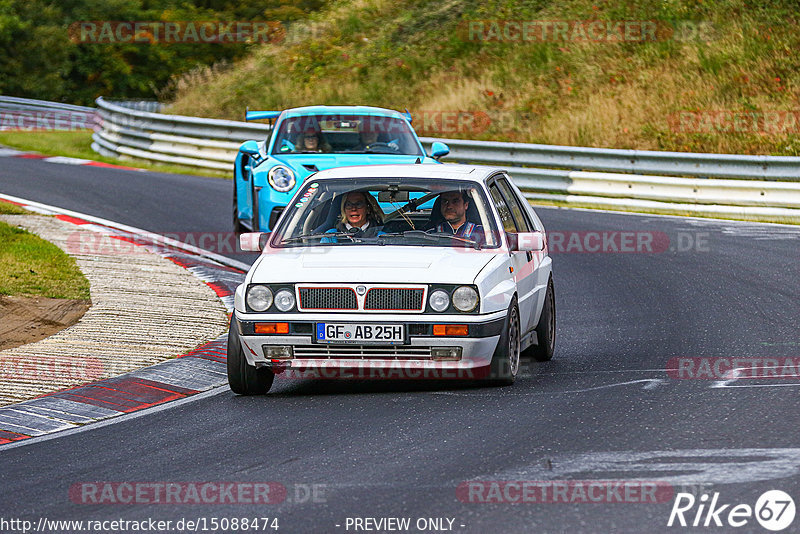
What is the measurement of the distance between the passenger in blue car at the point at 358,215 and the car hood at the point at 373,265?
49 centimetres

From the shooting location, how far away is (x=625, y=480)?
5.81m

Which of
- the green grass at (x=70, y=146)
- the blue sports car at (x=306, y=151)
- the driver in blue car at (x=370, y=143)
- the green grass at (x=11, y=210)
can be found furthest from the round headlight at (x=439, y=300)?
the green grass at (x=70, y=146)

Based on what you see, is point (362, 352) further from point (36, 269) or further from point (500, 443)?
point (36, 269)

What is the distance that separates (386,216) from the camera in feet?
30.1

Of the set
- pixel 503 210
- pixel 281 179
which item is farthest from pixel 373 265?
pixel 281 179

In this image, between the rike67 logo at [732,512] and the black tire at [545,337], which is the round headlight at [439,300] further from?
the rike67 logo at [732,512]

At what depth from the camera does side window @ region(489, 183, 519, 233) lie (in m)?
9.08

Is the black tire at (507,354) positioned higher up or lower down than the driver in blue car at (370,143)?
lower down

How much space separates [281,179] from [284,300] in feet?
19.8

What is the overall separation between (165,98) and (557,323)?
39252 mm

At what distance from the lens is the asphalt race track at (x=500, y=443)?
5.57 m

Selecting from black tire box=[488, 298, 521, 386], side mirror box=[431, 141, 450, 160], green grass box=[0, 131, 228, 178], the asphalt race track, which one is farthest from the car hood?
green grass box=[0, 131, 228, 178]

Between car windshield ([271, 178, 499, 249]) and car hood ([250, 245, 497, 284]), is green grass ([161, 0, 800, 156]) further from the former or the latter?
car hood ([250, 245, 497, 284])

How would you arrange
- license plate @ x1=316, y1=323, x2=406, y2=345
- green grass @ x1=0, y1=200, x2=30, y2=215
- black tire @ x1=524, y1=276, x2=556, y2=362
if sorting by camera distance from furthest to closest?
green grass @ x1=0, y1=200, x2=30, y2=215 < black tire @ x1=524, y1=276, x2=556, y2=362 < license plate @ x1=316, y1=323, x2=406, y2=345
